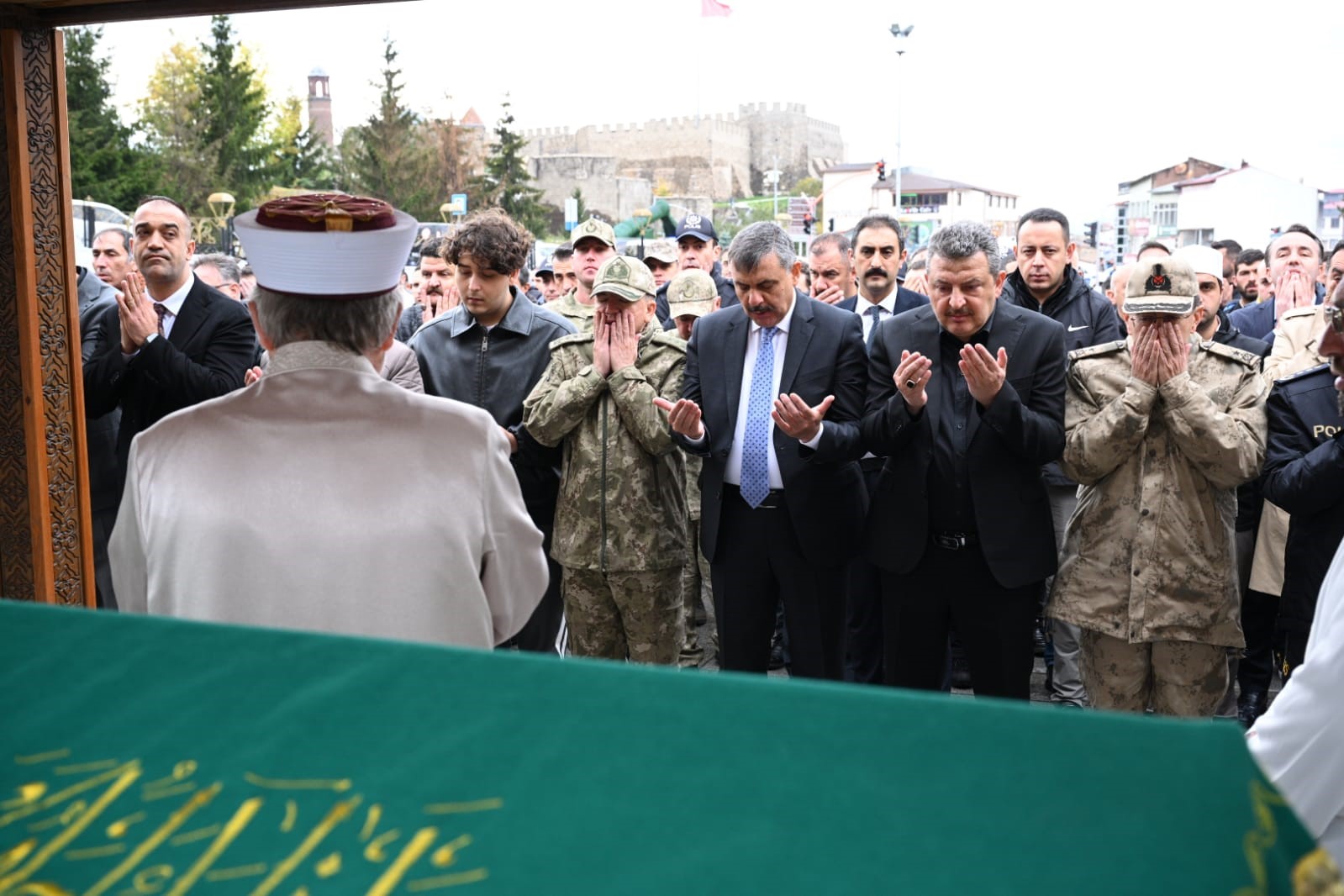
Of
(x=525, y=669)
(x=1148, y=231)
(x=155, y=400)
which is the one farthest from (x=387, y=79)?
(x=525, y=669)

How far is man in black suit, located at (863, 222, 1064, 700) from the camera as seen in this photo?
13.1ft

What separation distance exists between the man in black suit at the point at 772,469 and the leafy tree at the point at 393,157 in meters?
47.5

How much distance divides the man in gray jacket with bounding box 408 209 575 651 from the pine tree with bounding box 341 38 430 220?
154 feet

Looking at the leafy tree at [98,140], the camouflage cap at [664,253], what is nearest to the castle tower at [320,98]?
the leafy tree at [98,140]

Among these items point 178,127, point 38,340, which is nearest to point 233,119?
point 178,127

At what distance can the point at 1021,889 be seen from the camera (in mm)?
964

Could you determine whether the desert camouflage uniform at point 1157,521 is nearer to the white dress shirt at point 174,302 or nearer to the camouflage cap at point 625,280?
the camouflage cap at point 625,280

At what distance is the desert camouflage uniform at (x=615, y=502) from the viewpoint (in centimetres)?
460

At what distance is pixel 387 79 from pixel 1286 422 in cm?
5742

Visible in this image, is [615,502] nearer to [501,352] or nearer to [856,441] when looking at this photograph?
[501,352]

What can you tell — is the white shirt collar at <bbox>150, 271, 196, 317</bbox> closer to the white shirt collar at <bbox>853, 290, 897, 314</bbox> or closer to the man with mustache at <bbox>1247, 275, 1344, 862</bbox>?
the white shirt collar at <bbox>853, 290, 897, 314</bbox>

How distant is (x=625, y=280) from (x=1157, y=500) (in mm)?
2101

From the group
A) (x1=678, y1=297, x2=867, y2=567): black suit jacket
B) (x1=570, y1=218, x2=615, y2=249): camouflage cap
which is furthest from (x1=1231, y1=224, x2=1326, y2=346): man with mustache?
(x1=570, y1=218, x2=615, y2=249): camouflage cap

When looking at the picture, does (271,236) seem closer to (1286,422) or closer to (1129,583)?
(1129,583)
